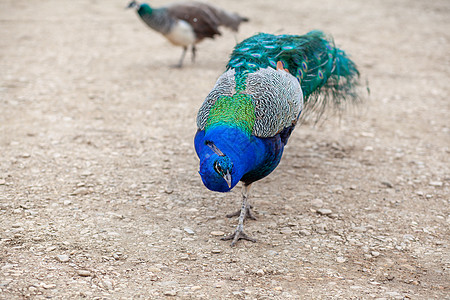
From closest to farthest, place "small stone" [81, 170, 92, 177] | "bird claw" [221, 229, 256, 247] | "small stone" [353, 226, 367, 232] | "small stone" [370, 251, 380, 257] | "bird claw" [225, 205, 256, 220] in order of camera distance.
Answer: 1. "small stone" [370, 251, 380, 257]
2. "bird claw" [221, 229, 256, 247]
3. "small stone" [353, 226, 367, 232]
4. "bird claw" [225, 205, 256, 220]
5. "small stone" [81, 170, 92, 177]

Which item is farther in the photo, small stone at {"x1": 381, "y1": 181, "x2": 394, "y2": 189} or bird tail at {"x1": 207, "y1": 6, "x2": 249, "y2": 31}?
bird tail at {"x1": 207, "y1": 6, "x2": 249, "y2": 31}

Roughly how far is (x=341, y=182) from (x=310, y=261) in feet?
5.39

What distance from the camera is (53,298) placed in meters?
3.33

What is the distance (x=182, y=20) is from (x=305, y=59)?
4475mm

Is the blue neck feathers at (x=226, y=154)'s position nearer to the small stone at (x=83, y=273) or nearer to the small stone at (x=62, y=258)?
the small stone at (x=83, y=273)

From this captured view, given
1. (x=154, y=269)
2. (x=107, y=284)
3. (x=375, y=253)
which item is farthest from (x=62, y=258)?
(x=375, y=253)

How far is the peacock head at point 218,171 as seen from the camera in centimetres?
346

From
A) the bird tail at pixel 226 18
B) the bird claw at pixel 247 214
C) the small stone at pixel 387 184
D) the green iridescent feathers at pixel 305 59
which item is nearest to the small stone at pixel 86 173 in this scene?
the bird claw at pixel 247 214

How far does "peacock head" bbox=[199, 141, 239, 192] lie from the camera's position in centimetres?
346

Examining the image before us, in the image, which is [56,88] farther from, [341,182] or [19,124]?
[341,182]

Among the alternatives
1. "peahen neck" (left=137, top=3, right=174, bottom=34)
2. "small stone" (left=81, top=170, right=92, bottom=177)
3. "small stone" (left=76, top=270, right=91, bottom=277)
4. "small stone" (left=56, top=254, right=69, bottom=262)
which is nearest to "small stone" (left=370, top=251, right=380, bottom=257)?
"small stone" (left=76, top=270, right=91, bottom=277)

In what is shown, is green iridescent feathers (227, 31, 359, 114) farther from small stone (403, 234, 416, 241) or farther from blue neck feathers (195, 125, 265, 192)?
small stone (403, 234, 416, 241)

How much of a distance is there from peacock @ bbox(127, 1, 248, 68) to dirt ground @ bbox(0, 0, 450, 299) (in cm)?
62

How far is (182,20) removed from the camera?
8.79m
